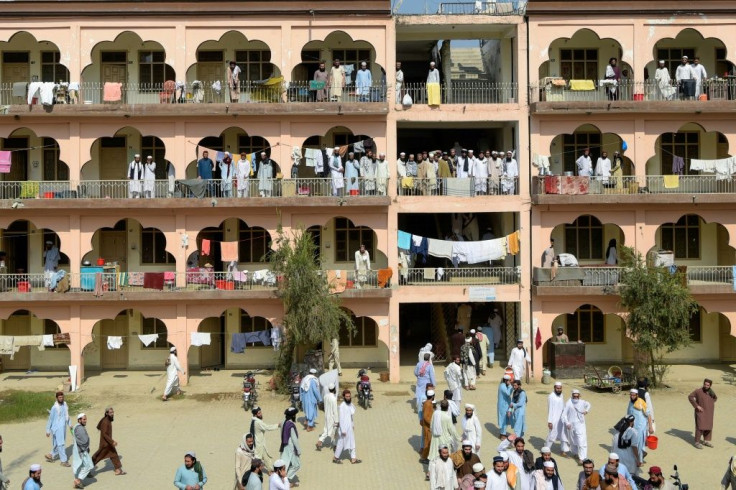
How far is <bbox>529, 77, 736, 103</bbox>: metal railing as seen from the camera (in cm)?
2417

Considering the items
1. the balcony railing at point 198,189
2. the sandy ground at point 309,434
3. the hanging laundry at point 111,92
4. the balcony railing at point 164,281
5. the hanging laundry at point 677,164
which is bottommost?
the sandy ground at point 309,434

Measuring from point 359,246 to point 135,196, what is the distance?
7.14m

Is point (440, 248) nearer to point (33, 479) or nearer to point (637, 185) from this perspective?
point (637, 185)

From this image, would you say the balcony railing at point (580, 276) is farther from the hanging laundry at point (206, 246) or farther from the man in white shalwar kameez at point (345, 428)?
the hanging laundry at point (206, 246)

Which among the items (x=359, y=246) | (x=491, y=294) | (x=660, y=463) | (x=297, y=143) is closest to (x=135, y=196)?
(x=297, y=143)

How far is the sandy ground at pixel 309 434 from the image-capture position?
15.6 meters

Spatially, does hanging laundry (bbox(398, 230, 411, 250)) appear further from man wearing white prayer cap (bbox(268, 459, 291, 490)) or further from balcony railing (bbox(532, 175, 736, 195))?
man wearing white prayer cap (bbox(268, 459, 291, 490))

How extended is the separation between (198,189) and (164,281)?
2.90 meters

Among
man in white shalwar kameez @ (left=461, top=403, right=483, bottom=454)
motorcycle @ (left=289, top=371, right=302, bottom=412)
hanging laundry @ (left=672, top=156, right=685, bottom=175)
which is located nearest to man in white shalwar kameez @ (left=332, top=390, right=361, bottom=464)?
man in white shalwar kameez @ (left=461, top=403, right=483, bottom=454)

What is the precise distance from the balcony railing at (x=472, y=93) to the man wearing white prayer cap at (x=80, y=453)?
13696 millimetres

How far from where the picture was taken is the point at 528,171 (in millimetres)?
24219

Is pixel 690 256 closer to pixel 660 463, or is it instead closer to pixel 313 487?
pixel 660 463

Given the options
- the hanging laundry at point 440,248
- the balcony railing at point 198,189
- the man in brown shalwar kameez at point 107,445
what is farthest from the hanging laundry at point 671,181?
the man in brown shalwar kameez at point 107,445

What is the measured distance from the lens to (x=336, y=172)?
24.0m
